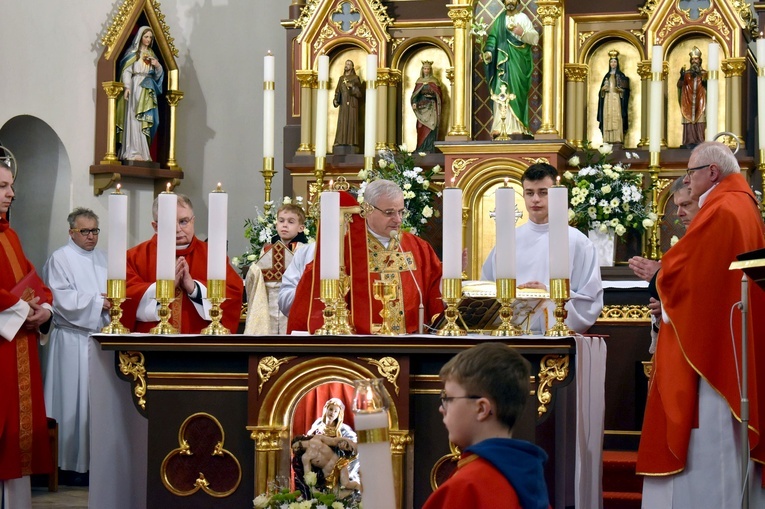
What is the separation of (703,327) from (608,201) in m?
3.22

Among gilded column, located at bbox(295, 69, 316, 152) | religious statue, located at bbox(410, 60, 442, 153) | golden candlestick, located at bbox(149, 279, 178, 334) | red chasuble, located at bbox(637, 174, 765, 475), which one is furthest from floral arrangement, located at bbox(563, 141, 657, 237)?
golden candlestick, located at bbox(149, 279, 178, 334)

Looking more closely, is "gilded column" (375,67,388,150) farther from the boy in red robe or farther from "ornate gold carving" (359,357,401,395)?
the boy in red robe

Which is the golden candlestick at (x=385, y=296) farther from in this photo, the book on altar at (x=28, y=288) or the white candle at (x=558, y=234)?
the book on altar at (x=28, y=288)

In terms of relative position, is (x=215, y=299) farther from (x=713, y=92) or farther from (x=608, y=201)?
(x=713, y=92)

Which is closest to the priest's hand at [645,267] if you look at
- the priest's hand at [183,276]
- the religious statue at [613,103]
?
the priest's hand at [183,276]

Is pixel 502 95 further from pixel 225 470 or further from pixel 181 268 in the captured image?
pixel 225 470

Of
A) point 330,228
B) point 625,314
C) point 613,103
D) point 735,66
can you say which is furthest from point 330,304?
point 735,66

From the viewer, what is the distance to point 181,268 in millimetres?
6281

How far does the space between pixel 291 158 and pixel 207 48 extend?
1598 mm

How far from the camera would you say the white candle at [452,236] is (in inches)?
206

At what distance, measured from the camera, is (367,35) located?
9.92m

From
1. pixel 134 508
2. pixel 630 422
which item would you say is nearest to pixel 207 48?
pixel 630 422

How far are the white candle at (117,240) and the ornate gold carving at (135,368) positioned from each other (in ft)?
1.14

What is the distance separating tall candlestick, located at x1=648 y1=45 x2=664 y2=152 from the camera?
28.2 feet
